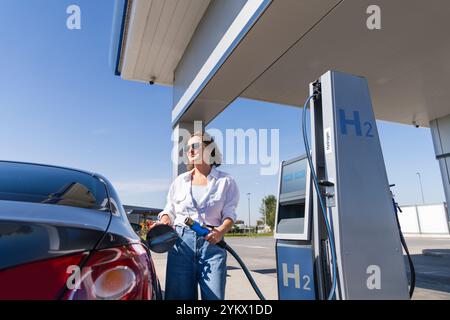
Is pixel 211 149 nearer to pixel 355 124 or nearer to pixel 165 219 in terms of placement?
pixel 165 219

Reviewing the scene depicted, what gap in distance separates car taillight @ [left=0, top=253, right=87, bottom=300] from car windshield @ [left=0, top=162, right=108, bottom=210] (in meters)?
0.47

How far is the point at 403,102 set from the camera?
5906 mm

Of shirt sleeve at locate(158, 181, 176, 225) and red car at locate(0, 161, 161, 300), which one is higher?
shirt sleeve at locate(158, 181, 176, 225)

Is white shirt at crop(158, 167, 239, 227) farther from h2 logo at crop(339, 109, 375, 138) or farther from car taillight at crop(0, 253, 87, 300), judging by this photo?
car taillight at crop(0, 253, 87, 300)

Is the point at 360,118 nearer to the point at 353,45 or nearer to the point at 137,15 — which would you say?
the point at 353,45

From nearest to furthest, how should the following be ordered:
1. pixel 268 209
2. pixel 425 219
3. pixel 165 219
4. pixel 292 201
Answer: pixel 165 219 → pixel 292 201 → pixel 425 219 → pixel 268 209

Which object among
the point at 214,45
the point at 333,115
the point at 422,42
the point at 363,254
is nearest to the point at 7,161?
the point at 333,115

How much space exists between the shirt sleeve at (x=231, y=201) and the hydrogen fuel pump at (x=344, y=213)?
41cm

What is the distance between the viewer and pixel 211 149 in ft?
7.29

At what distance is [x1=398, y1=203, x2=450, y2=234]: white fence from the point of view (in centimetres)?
2480

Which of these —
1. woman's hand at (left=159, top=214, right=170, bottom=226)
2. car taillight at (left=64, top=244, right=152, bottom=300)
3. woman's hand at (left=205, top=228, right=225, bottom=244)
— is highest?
woman's hand at (left=159, top=214, right=170, bottom=226)

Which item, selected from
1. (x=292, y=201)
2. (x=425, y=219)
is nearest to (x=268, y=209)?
(x=425, y=219)

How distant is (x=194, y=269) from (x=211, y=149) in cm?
82

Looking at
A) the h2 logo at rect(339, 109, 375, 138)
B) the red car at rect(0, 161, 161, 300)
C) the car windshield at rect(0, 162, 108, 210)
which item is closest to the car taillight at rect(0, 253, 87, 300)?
the red car at rect(0, 161, 161, 300)
